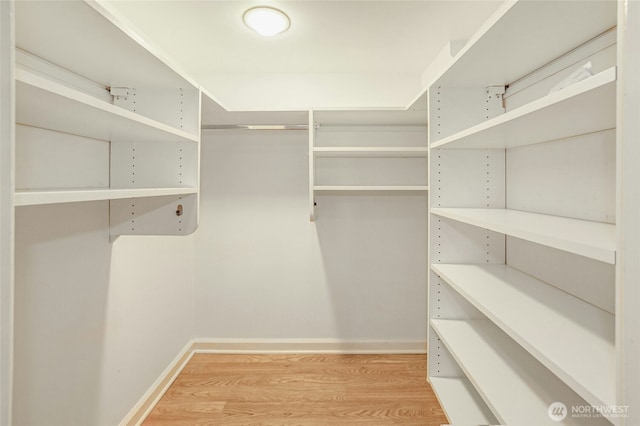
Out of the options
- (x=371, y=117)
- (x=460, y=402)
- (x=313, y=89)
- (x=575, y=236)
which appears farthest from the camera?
(x=313, y=89)

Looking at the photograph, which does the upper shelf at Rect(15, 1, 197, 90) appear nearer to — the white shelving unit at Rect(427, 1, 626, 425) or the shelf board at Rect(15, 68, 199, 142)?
the shelf board at Rect(15, 68, 199, 142)

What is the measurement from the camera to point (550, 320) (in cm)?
89

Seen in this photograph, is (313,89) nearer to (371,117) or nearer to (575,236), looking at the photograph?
(371,117)

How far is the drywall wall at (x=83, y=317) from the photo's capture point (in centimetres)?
107

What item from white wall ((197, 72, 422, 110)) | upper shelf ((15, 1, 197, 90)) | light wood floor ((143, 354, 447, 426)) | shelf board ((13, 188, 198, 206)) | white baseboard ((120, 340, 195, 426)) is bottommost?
light wood floor ((143, 354, 447, 426))

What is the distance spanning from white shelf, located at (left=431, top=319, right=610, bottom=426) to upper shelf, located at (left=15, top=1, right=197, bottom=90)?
154 centimetres

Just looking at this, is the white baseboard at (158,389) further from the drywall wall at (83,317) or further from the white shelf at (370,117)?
the white shelf at (370,117)

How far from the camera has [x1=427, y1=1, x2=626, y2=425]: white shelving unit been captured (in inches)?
28.0

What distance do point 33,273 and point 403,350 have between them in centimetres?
232

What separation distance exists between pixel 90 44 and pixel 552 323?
165cm

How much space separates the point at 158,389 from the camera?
1.91 metres

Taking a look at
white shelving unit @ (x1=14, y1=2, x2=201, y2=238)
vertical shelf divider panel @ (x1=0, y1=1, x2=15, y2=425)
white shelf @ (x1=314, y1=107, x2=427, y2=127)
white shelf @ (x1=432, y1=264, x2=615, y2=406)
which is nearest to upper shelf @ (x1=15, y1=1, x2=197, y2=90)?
white shelving unit @ (x1=14, y1=2, x2=201, y2=238)

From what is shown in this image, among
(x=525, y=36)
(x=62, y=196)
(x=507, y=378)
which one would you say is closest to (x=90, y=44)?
(x=62, y=196)

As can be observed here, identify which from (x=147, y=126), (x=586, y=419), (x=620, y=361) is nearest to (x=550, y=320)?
(x=586, y=419)
